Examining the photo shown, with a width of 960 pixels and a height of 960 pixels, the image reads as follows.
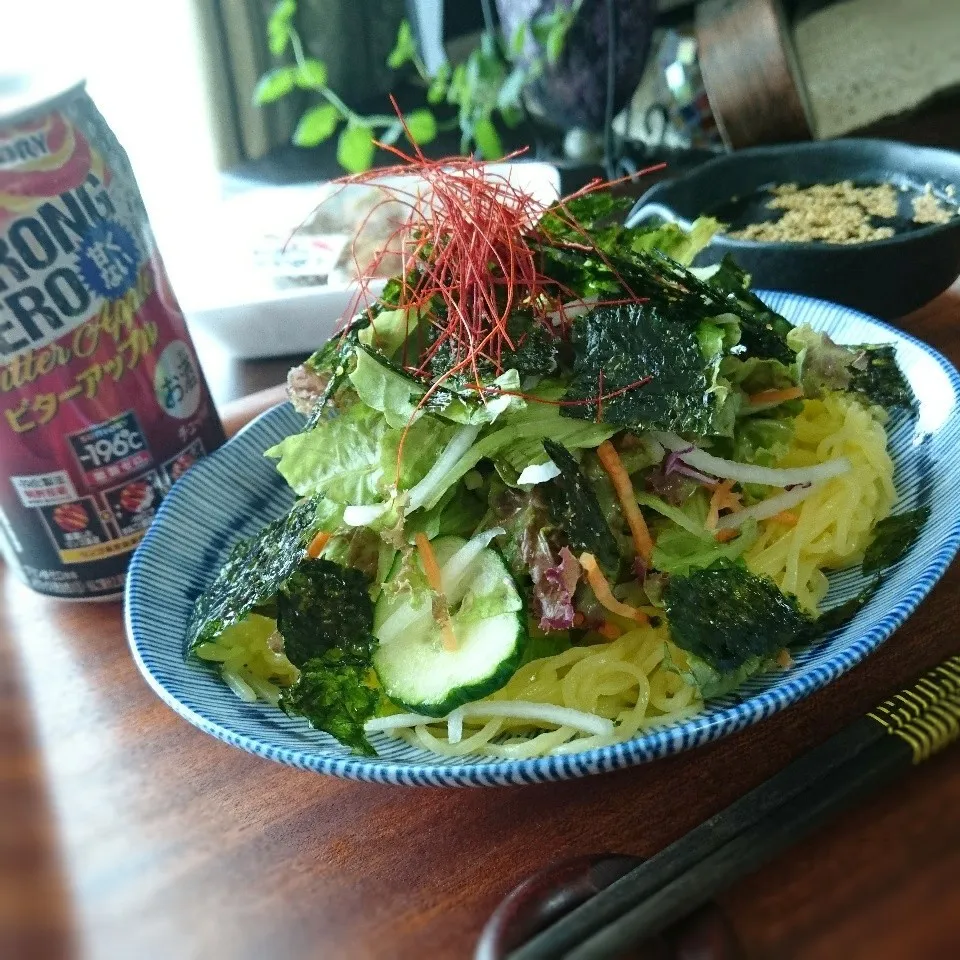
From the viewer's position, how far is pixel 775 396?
3.74 ft

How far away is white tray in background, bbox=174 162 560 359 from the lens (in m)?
1.88

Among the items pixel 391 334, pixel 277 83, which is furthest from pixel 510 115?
pixel 391 334

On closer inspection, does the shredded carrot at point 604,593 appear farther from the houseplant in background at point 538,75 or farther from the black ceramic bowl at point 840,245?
the houseplant in background at point 538,75

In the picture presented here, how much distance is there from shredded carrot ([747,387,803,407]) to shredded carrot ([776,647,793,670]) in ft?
1.09

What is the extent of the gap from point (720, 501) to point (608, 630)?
0.21 meters

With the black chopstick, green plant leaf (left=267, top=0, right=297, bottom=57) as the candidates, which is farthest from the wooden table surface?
green plant leaf (left=267, top=0, right=297, bottom=57)

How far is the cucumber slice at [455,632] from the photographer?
0.93 meters

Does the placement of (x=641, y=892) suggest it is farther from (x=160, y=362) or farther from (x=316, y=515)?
(x=160, y=362)

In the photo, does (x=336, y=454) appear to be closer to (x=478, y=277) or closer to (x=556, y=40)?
(x=478, y=277)

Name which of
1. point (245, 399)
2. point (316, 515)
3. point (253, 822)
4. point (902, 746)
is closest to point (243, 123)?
point (245, 399)

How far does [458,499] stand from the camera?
1.11 meters

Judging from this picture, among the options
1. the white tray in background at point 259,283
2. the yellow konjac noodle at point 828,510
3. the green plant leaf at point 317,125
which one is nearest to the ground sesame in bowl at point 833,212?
the white tray in background at point 259,283

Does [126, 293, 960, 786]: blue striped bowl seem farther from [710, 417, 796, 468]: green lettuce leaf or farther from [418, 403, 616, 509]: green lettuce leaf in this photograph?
[418, 403, 616, 509]: green lettuce leaf

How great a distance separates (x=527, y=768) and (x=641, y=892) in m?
0.14
